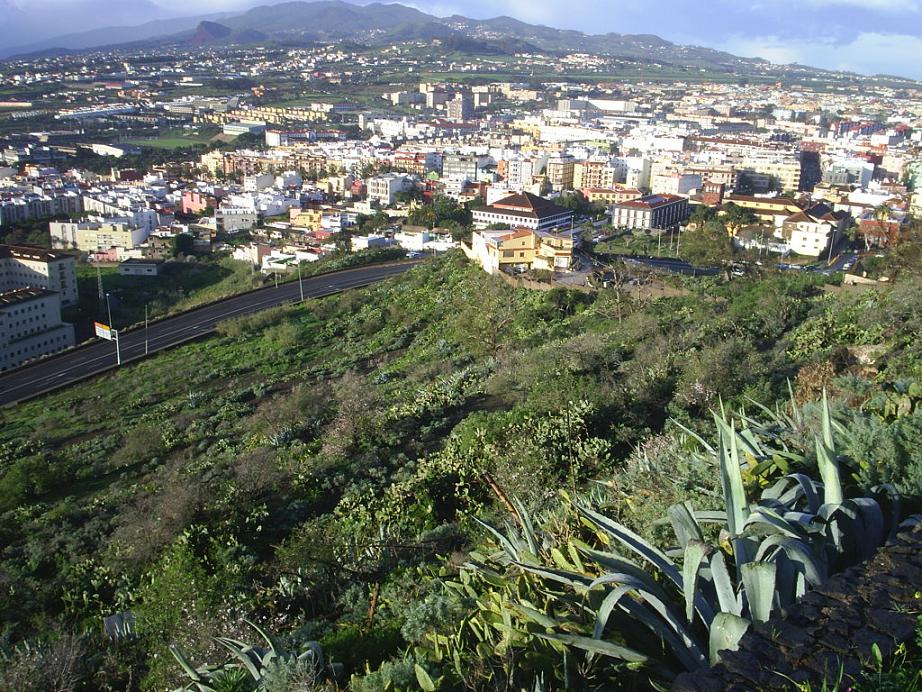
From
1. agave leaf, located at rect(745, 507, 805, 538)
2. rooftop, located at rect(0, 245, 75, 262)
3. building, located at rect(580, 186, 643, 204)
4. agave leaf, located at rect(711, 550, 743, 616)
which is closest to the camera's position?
agave leaf, located at rect(711, 550, 743, 616)

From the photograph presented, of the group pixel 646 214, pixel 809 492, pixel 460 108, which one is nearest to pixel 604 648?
pixel 809 492

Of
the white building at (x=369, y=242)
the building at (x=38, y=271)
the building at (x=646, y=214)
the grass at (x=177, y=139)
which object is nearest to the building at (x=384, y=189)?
the white building at (x=369, y=242)

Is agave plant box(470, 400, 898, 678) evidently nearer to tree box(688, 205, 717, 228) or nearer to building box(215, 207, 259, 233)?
tree box(688, 205, 717, 228)

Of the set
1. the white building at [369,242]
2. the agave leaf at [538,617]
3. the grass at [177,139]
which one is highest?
the agave leaf at [538,617]

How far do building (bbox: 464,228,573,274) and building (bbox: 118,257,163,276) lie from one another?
47.9 ft

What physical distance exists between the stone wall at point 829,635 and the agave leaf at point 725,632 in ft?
0.14

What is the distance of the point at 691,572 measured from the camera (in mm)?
2746

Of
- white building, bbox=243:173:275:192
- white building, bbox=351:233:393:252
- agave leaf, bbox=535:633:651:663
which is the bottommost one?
white building, bbox=351:233:393:252

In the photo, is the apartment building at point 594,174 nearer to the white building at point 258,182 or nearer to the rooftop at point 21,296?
the white building at point 258,182

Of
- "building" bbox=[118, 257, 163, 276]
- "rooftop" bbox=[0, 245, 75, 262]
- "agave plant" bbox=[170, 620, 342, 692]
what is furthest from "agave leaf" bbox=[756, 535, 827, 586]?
"building" bbox=[118, 257, 163, 276]

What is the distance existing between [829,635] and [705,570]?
19.9 inches

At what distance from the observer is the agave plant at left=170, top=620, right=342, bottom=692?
9.81 feet

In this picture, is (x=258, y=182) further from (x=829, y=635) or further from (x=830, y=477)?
(x=829, y=635)

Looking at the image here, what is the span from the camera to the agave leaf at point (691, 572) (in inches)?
108
